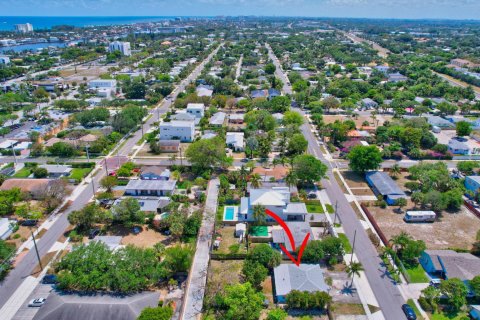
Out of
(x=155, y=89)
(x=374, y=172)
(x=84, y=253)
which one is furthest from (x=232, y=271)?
(x=155, y=89)

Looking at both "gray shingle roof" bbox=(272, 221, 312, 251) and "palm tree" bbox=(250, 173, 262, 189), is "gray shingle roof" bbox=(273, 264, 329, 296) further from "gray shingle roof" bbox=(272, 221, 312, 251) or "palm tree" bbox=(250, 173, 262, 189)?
"palm tree" bbox=(250, 173, 262, 189)

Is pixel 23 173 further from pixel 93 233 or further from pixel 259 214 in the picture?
pixel 259 214

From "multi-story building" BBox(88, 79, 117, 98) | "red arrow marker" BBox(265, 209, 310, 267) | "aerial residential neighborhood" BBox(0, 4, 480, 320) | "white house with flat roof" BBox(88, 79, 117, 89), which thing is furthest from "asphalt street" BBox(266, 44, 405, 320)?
"white house with flat roof" BBox(88, 79, 117, 89)

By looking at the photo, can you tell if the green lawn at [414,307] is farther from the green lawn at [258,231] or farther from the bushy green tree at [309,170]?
the bushy green tree at [309,170]

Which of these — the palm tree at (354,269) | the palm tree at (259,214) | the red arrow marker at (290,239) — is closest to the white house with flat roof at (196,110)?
the red arrow marker at (290,239)


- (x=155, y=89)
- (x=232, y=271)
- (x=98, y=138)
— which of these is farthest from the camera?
(x=155, y=89)

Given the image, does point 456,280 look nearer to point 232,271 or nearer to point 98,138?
point 232,271
